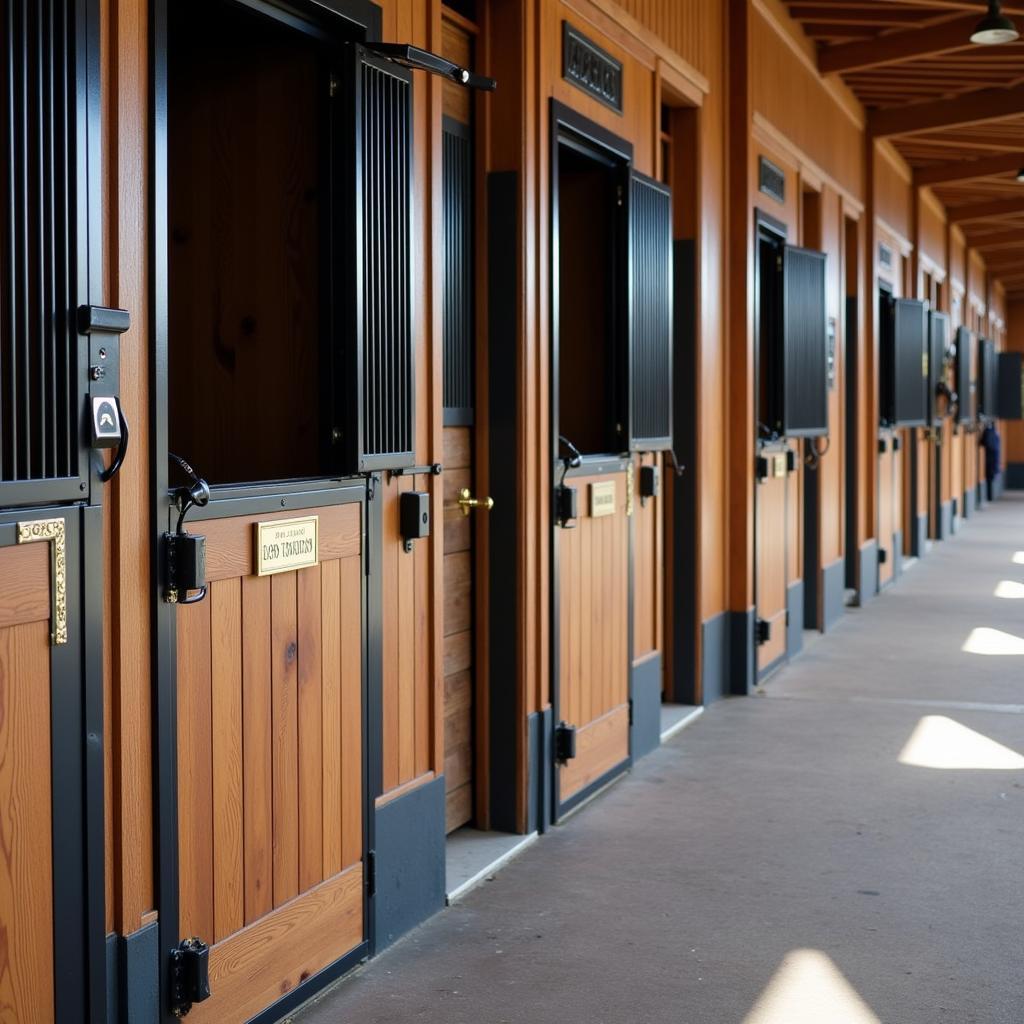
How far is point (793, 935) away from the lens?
3461mm

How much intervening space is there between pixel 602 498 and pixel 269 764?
2.23 m

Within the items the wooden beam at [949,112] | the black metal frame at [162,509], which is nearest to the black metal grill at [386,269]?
the black metal frame at [162,509]

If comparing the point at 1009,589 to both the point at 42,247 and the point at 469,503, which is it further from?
the point at 42,247

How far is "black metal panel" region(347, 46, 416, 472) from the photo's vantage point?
10.3 ft

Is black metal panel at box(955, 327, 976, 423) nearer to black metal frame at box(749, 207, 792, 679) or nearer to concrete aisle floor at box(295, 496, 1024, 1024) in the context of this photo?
black metal frame at box(749, 207, 792, 679)

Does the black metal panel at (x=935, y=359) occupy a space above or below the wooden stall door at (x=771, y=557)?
above

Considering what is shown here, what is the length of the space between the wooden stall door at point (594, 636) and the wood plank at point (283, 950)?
1395 mm

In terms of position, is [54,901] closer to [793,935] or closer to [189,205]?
[189,205]

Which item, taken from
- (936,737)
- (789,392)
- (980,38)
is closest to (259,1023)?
(936,737)

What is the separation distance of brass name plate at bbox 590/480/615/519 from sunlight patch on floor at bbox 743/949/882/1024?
1.88m

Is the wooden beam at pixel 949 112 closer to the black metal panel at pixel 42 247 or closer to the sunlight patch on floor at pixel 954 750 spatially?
the sunlight patch on floor at pixel 954 750

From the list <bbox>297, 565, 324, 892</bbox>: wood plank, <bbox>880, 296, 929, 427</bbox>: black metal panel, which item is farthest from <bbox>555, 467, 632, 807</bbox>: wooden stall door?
<bbox>880, 296, 929, 427</bbox>: black metal panel

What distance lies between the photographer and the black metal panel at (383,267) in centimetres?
315

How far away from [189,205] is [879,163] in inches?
346
